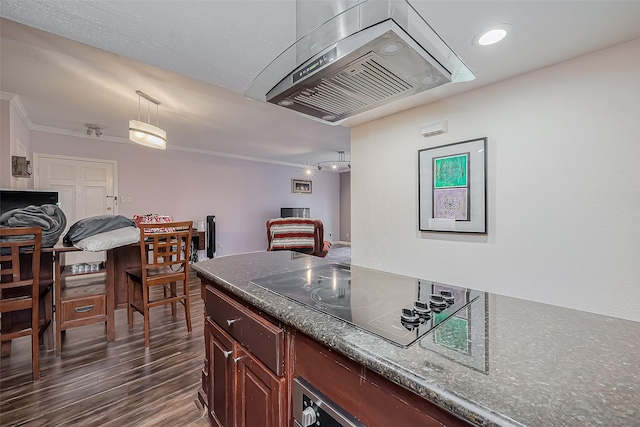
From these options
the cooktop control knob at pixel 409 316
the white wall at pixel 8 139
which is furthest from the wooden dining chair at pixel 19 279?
the cooktop control knob at pixel 409 316

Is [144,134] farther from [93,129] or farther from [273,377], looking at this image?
[273,377]

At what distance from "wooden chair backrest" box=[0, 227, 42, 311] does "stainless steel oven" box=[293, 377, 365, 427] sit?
80.4 inches

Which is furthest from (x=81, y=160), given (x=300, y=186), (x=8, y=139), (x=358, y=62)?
(x=358, y=62)

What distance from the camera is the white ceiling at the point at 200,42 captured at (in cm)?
121

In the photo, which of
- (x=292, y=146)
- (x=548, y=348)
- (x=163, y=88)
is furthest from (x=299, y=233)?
(x=548, y=348)

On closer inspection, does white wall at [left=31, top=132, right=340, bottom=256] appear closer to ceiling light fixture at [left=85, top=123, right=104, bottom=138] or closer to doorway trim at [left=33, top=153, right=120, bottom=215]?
doorway trim at [left=33, top=153, right=120, bottom=215]

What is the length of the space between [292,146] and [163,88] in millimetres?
2686

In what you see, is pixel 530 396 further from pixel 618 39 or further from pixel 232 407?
pixel 618 39

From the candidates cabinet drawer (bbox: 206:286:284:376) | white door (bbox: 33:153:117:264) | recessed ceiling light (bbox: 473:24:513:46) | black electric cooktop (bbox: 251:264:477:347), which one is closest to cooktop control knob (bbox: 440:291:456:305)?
black electric cooktop (bbox: 251:264:477:347)

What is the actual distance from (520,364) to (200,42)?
1.86 meters

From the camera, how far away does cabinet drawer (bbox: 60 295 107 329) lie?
2.08 metres

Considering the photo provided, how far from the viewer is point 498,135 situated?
1923 mm

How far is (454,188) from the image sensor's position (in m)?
2.13

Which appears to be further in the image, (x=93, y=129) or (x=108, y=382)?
(x=93, y=129)
